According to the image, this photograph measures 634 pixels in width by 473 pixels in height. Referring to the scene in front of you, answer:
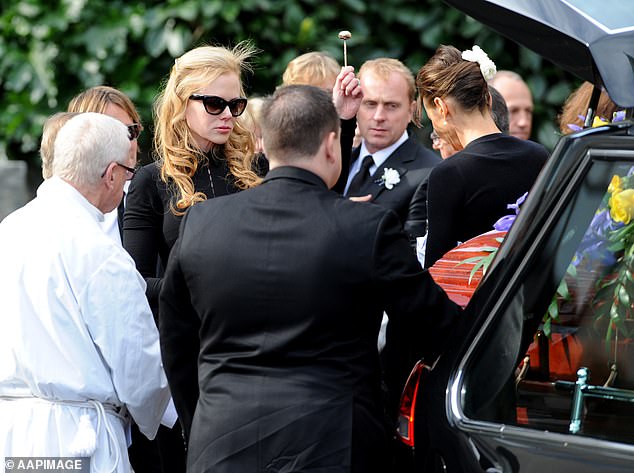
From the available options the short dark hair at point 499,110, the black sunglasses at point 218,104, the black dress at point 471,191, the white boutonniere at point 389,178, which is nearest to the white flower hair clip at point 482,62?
the black dress at point 471,191

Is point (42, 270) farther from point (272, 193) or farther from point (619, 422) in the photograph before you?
point (619, 422)

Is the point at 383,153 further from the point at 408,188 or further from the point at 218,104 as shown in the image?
the point at 218,104

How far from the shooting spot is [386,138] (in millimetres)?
5062

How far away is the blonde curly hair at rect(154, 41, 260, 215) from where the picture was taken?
3764 millimetres

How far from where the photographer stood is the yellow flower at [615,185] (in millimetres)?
2270

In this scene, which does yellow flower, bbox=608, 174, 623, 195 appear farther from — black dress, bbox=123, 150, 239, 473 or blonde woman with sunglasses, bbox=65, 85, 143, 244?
blonde woman with sunglasses, bbox=65, 85, 143, 244

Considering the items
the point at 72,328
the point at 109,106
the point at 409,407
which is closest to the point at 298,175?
the point at 409,407

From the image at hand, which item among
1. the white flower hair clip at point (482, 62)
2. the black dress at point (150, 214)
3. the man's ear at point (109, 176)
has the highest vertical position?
the white flower hair clip at point (482, 62)

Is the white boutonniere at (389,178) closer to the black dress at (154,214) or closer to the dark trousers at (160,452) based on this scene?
the black dress at (154,214)

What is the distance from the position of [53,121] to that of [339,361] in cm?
202

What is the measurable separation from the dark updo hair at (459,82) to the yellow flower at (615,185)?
4.44ft

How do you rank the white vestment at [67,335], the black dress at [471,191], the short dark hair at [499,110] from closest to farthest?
1. the white vestment at [67,335]
2. the black dress at [471,191]
3. the short dark hair at [499,110]

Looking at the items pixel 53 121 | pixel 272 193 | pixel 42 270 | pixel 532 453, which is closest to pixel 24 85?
pixel 53 121

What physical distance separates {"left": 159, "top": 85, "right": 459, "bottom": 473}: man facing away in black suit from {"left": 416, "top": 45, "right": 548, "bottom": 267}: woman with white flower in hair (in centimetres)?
82
